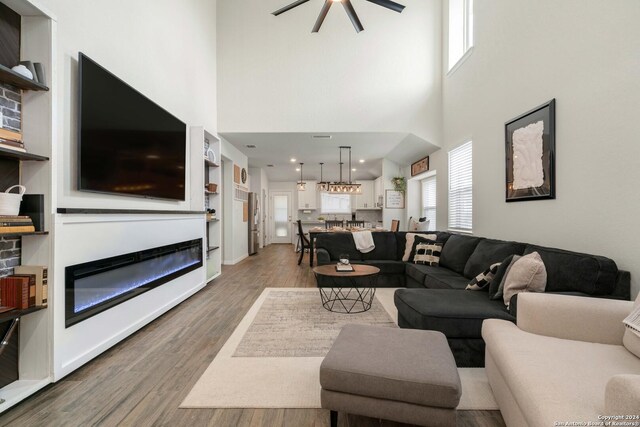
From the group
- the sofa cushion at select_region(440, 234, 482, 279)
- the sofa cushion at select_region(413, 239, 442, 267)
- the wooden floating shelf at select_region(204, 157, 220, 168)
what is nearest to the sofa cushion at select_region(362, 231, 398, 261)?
the sofa cushion at select_region(413, 239, 442, 267)

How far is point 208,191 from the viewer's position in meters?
4.70

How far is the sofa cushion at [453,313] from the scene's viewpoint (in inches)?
80.2

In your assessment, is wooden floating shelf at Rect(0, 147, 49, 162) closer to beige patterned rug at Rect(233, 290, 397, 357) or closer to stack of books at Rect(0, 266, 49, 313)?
stack of books at Rect(0, 266, 49, 313)

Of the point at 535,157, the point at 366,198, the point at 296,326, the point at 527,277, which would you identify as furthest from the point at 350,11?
the point at 366,198

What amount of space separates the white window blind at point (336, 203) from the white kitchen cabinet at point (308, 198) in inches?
9.9

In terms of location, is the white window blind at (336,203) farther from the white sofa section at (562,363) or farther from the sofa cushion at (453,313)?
the white sofa section at (562,363)

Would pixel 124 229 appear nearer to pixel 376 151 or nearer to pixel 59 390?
pixel 59 390

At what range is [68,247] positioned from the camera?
75.7 inches

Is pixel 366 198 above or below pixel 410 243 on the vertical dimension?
above

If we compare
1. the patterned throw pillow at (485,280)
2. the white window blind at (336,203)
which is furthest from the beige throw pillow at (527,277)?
the white window blind at (336,203)

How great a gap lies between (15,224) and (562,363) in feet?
9.49

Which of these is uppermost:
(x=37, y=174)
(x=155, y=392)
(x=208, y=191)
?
(x=208, y=191)

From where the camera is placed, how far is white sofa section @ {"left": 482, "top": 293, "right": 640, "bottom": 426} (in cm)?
97

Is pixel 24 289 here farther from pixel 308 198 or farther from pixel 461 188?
pixel 308 198
